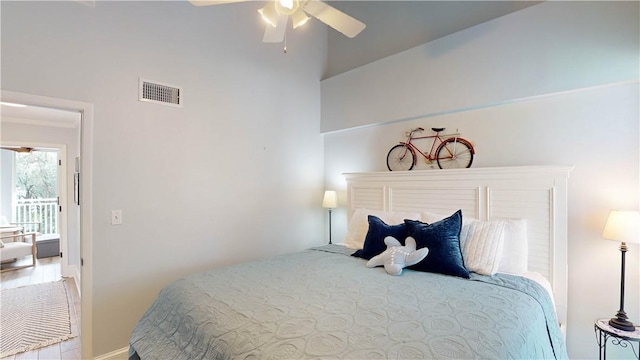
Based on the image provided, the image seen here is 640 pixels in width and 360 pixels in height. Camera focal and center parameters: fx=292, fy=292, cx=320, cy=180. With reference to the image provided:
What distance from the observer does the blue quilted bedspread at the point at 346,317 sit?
3.87 ft

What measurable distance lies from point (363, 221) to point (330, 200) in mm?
783

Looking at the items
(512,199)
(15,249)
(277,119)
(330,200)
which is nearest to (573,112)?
(512,199)

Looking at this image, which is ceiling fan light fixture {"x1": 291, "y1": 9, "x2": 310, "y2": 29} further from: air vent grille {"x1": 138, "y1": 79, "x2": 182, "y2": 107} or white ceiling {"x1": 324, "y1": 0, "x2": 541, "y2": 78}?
white ceiling {"x1": 324, "y1": 0, "x2": 541, "y2": 78}

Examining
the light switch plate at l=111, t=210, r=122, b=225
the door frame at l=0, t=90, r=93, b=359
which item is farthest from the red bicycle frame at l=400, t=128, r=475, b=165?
the door frame at l=0, t=90, r=93, b=359

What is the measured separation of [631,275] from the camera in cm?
204

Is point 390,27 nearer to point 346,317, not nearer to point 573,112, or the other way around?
point 573,112

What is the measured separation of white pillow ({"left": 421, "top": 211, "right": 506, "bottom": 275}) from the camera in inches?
84.7

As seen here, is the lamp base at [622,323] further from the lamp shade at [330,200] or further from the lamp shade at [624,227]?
the lamp shade at [330,200]

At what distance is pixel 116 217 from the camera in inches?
94.9

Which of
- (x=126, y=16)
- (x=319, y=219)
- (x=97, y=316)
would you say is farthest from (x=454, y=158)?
(x=97, y=316)

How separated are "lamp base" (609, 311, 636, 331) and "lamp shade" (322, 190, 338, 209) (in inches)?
103

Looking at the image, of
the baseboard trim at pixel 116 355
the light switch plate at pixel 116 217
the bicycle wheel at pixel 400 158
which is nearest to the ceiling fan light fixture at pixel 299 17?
the bicycle wheel at pixel 400 158

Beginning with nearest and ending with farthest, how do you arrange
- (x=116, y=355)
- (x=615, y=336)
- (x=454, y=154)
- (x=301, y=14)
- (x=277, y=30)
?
(x=615, y=336)
(x=301, y=14)
(x=277, y=30)
(x=116, y=355)
(x=454, y=154)

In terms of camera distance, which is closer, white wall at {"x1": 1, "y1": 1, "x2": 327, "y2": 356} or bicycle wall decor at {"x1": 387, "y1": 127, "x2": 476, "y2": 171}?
white wall at {"x1": 1, "y1": 1, "x2": 327, "y2": 356}
